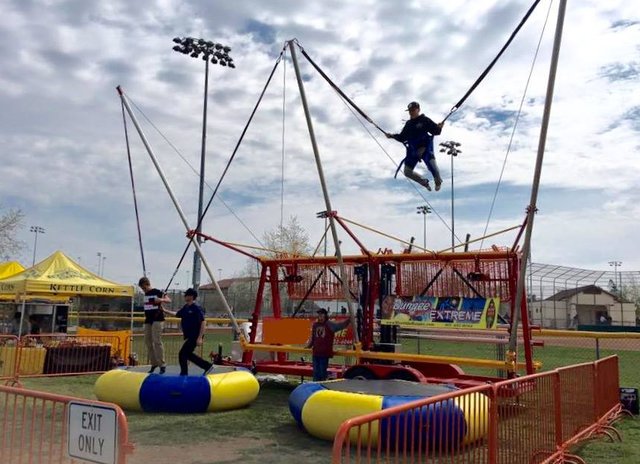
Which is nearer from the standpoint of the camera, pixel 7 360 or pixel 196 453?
pixel 196 453

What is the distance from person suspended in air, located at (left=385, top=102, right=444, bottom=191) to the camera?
342 inches

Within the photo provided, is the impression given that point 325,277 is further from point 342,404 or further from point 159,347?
point 342,404

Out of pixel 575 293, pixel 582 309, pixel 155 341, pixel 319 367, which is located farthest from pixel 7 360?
pixel 582 309

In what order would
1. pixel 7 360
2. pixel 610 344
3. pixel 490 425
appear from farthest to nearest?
1. pixel 610 344
2. pixel 7 360
3. pixel 490 425

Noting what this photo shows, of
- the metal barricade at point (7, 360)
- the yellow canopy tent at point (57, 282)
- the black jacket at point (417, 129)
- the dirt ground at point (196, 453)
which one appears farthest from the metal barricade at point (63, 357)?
the black jacket at point (417, 129)

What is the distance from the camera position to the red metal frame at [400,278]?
436 inches

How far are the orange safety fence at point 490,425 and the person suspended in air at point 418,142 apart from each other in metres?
3.25

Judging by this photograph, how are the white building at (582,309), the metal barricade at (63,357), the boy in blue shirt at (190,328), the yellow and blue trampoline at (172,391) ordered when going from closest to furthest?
Answer: 1. the yellow and blue trampoline at (172,391)
2. the boy in blue shirt at (190,328)
3. the metal barricade at (63,357)
4. the white building at (582,309)

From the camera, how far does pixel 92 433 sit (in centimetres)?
436

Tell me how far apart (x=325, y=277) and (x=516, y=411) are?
757cm

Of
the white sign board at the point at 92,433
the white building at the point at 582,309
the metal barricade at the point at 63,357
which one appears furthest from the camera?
the white building at the point at 582,309

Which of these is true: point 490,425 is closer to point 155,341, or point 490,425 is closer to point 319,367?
point 319,367

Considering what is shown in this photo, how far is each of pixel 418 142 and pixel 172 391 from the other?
552 centimetres

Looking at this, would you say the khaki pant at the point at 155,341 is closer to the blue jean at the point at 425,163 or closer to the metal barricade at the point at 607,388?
the blue jean at the point at 425,163
